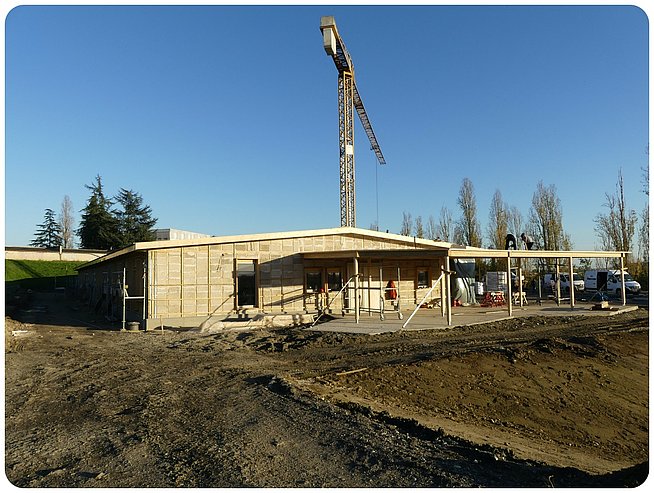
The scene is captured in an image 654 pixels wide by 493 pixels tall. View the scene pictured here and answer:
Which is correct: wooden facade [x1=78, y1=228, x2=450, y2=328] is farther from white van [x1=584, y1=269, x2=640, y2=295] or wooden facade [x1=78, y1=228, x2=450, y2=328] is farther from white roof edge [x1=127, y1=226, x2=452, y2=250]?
white van [x1=584, y1=269, x2=640, y2=295]

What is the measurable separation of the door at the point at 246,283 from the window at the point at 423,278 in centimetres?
921

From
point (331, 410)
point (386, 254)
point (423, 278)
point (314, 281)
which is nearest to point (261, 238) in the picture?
point (314, 281)

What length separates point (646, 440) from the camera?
8883 mm

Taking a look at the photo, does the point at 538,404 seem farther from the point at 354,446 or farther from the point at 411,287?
the point at 411,287

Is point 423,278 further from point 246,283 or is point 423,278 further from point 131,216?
point 131,216

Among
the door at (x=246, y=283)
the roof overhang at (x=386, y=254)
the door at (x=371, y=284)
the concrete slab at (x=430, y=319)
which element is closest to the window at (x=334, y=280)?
the door at (x=371, y=284)

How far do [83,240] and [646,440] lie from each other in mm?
61880

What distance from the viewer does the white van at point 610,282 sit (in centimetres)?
3606

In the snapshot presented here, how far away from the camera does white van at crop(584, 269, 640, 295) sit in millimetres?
36062

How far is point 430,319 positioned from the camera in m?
19.6

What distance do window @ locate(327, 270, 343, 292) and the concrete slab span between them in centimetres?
152

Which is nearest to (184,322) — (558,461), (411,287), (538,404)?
(411,287)

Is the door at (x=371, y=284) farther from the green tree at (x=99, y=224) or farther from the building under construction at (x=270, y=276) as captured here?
the green tree at (x=99, y=224)

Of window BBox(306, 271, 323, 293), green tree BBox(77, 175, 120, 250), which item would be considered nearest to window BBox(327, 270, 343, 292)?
window BBox(306, 271, 323, 293)
